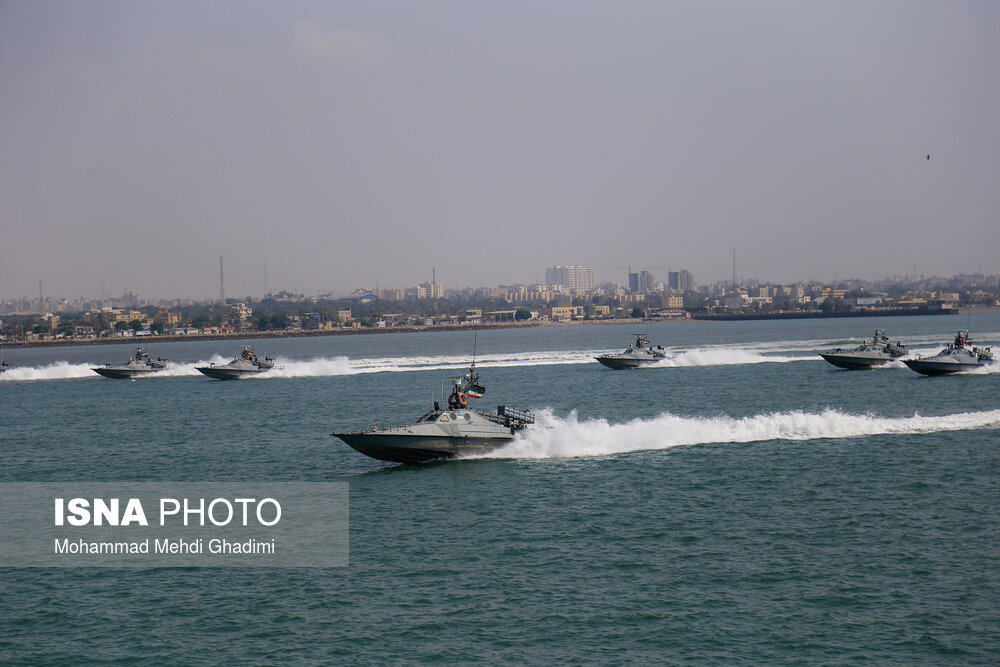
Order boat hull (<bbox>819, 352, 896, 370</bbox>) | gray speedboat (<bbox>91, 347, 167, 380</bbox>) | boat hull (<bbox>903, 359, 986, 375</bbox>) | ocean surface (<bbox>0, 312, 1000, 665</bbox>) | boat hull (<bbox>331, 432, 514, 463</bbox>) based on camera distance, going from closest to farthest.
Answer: ocean surface (<bbox>0, 312, 1000, 665</bbox>) → boat hull (<bbox>331, 432, 514, 463</bbox>) → boat hull (<bbox>903, 359, 986, 375</bbox>) → boat hull (<bbox>819, 352, 896, 370</bbox>) → gray speedboat (<bbox>91, 347, 167, 380</bbox>)

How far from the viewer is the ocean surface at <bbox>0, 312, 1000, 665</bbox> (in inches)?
714

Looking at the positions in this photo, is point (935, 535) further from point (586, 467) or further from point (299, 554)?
point (299, 554)

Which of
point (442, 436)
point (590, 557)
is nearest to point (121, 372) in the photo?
point (442, 436)

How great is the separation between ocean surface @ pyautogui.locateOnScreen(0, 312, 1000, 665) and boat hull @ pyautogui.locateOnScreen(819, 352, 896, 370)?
90.7 feet

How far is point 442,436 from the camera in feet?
118

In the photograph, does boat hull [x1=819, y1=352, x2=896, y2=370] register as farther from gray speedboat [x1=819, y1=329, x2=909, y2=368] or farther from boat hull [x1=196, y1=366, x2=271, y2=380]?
boat hull [x1=196, y1=366, x2=271, y2=380]

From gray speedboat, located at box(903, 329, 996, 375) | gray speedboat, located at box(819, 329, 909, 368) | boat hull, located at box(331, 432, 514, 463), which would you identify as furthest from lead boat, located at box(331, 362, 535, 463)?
gray speedboat, located at box(819, 329, 909, 368)

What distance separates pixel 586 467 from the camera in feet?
117

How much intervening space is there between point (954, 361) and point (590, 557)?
2231 inches

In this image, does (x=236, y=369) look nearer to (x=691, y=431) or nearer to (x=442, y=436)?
(x=442, y=436)

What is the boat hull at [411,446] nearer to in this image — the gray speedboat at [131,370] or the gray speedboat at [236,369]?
the gray speedboat at [236,369]

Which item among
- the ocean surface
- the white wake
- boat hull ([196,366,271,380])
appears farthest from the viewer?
boat hull ([196,366,271,380])

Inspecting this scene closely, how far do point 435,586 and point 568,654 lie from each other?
A: 16.5 ft

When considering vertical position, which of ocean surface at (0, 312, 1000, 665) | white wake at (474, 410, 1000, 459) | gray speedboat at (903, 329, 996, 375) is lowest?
ocean surface at (0, 312, 1000, 665)
